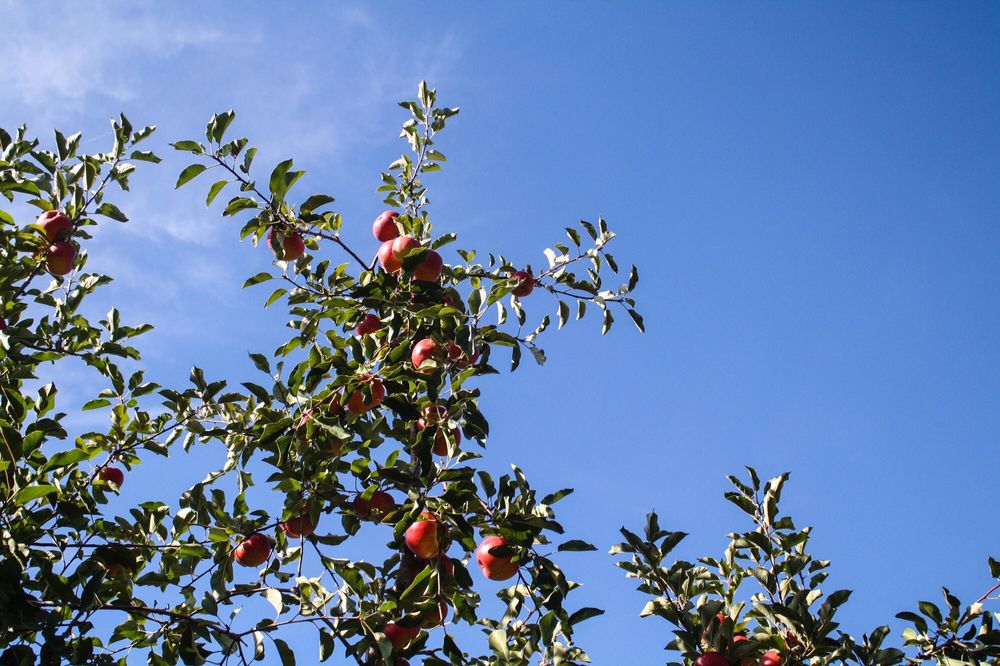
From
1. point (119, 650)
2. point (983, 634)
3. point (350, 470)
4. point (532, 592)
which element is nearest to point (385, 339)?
point (350, 470)

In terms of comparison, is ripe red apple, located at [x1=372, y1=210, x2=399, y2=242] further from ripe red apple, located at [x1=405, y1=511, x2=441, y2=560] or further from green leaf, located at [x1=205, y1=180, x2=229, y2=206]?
ripe red apple, located at [x1=405, y1=511, x2=441, y2=560]

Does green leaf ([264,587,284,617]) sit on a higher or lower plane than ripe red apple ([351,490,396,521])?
lower

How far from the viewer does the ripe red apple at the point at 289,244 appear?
3.72 meters

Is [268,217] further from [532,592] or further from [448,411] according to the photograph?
[532,592]

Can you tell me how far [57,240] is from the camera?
4.16m

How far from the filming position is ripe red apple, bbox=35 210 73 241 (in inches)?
162

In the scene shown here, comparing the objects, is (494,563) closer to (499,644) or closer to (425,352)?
(499,644)

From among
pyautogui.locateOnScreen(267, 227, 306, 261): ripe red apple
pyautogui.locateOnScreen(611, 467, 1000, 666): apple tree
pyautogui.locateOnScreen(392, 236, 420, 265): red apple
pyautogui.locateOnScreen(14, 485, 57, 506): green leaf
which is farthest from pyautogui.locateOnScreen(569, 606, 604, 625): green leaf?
pyautogui.locateOnScreen(267, 227, 306, 261): ripe red apple

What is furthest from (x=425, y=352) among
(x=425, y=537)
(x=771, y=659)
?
(x=771, y=659)

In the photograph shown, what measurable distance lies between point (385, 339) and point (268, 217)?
2.66 feet

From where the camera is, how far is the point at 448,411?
3.05m

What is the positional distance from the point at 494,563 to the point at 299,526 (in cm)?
88

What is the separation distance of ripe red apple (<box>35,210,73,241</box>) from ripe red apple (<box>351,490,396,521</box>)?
2.36 meters

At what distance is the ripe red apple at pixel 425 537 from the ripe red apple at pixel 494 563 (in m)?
0.25
